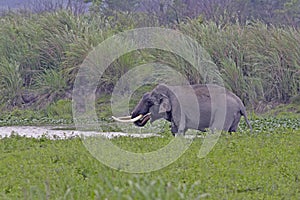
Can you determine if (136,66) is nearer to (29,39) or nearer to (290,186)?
(29,39)

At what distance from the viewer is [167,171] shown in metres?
8.02

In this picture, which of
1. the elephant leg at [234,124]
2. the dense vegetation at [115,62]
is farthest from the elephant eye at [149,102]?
the dense vegetation at [115,62]

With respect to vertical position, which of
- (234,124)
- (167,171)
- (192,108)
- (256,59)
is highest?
(256,59)

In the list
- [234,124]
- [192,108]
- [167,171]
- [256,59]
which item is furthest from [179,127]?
[256,59]

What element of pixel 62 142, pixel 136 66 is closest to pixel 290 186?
pixel 62 142

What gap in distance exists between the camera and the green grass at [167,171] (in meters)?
6.75

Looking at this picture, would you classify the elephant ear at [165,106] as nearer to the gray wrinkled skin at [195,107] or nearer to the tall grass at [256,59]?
the gray wrinkled skin at [195,107]

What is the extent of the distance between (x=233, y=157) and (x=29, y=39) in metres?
12.2

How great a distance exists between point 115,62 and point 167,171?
10.5 m

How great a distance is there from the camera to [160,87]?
11906 mm

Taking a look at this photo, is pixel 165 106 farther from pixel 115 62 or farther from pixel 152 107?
pixel 115 62

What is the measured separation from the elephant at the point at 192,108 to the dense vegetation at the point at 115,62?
5.07 m

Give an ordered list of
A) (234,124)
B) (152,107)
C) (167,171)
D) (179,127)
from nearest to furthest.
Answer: (167,171) < (179,127) < (152,107) < (234,124)

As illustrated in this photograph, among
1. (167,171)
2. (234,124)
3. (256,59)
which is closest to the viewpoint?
(167,171)
